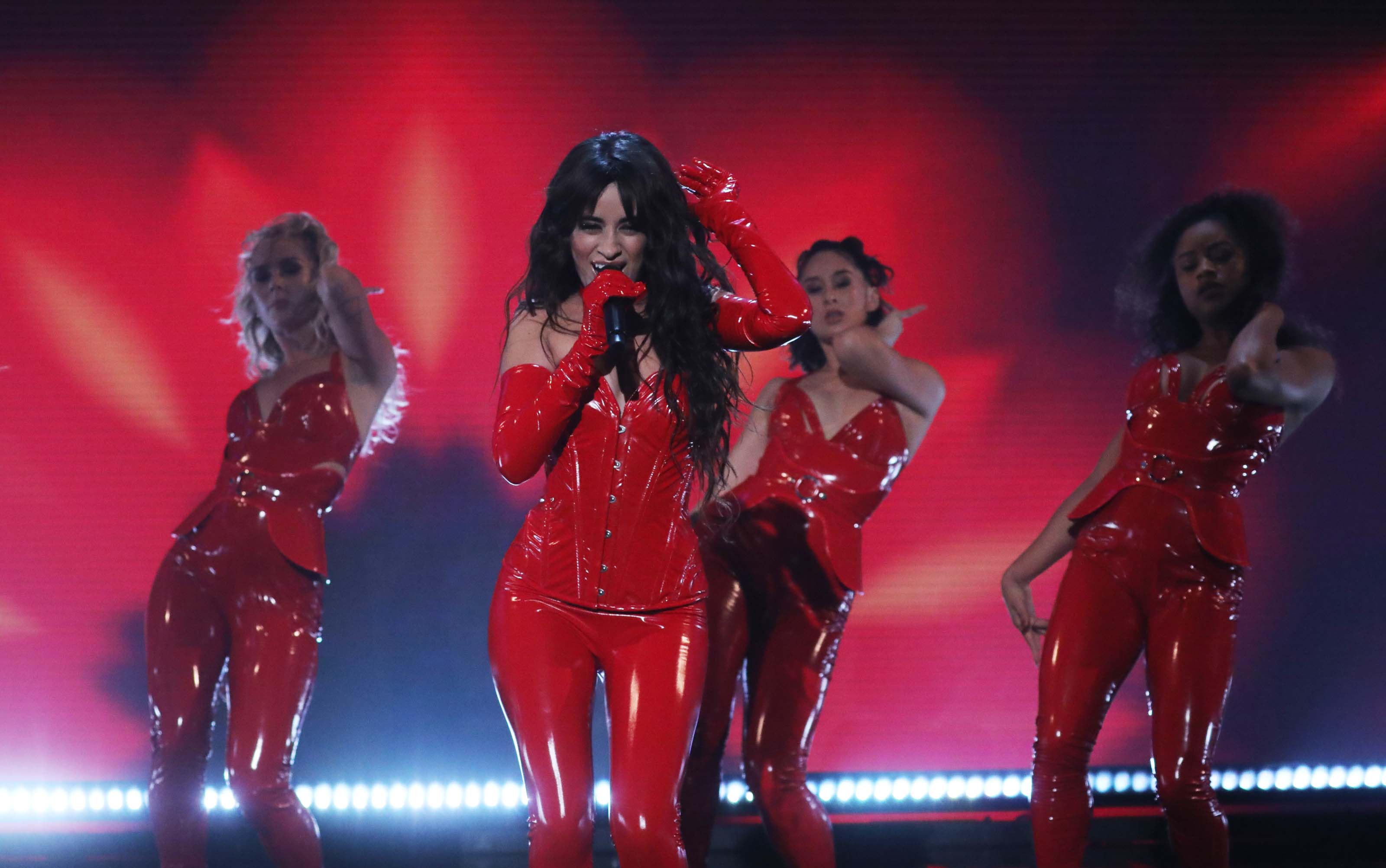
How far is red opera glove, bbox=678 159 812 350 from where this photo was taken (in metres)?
2.12

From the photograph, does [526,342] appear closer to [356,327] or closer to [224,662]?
[356,327]

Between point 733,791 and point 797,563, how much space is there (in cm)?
139

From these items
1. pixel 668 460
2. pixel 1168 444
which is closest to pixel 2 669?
pixel 668 460

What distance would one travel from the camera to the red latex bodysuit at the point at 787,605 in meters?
2.93

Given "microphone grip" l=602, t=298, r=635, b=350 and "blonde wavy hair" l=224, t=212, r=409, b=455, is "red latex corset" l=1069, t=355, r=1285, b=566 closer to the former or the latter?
"microphone grip" l=602, t=298, r=635, b=350

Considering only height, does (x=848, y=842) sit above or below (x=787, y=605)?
below

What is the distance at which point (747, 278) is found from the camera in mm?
2199

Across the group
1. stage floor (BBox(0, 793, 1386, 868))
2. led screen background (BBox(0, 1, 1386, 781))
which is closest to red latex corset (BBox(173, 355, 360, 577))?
Result: led screen background (BBox(0, 1, 1386, 781))

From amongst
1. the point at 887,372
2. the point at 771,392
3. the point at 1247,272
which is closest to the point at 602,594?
the point at 887,372

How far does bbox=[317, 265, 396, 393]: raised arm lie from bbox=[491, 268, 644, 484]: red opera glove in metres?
1.19

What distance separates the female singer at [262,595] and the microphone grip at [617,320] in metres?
1.32

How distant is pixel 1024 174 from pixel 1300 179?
3.72ft

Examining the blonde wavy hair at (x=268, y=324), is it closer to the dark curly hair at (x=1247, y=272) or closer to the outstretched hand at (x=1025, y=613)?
the outstretched hand at (x=1025, y=613)

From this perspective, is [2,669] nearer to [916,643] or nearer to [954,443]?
[916,643]
